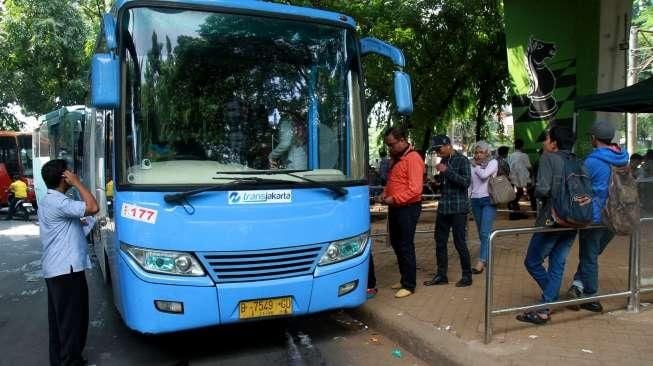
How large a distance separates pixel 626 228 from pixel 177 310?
3743 mm

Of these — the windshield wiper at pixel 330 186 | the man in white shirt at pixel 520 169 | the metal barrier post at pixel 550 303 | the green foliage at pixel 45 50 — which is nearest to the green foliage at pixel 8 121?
the green foliage at pixel 45 50

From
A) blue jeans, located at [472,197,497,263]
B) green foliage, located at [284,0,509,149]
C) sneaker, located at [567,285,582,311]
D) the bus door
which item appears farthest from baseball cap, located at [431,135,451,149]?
green foliage, located at [284,0,509,149]

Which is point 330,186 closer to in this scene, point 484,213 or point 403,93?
point 403,93

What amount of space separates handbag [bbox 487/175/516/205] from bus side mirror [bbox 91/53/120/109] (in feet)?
13.9

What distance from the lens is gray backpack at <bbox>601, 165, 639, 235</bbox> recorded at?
4.96m

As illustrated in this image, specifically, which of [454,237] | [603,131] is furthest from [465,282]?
[603,131]

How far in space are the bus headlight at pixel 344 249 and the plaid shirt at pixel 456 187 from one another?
4.93 feet

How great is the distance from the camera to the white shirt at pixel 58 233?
4492 mm

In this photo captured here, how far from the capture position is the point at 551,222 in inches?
198

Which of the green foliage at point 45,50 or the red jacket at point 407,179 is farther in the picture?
the green foliage at point 45,50

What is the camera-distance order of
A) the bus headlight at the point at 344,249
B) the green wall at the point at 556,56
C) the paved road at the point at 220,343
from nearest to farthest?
the bus headlight at the point at 344,249, the paved road at the point at 220,343, the green wall at the point at 556,56


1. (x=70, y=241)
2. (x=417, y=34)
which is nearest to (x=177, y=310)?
(x=70, y=241)

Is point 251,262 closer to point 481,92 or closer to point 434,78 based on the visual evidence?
point 434,78

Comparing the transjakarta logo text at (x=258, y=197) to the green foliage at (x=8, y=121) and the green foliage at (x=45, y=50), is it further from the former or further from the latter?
the green foliage at (x=8, y=121)
